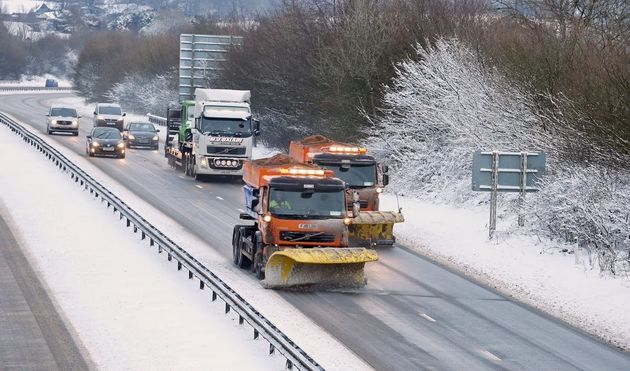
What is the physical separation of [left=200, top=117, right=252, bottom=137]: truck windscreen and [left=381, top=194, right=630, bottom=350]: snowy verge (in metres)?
9.89

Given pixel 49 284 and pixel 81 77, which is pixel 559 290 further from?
pixel 81 77

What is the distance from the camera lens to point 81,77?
123 m

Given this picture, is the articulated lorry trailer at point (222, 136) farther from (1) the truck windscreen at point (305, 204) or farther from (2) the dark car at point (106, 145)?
(1) the truck windscreen at point (305, 204)

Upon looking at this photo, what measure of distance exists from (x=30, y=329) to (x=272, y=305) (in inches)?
177

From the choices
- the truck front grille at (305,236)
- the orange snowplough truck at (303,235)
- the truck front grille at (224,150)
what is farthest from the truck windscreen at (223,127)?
the truck front grille at (305,236)

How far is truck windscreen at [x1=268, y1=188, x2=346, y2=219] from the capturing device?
2234cm

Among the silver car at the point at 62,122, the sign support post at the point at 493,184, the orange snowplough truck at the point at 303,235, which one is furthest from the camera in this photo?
the silver car at the point at 62,122

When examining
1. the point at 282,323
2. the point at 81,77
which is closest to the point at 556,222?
the point at 282,323

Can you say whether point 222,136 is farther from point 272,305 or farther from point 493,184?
point 272,305

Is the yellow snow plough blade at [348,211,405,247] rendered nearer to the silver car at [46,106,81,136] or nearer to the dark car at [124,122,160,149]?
the dark car at [124,122,160,149]

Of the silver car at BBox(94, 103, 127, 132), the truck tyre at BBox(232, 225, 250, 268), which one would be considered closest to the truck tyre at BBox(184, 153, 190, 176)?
the silver car at BBox(94, 103, 127, 132)

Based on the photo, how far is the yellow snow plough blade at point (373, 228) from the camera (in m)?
27.3

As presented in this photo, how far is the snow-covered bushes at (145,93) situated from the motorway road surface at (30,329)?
Answer: 65746mm

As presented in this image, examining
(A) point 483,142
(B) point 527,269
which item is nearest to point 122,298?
(B) point 527,269
